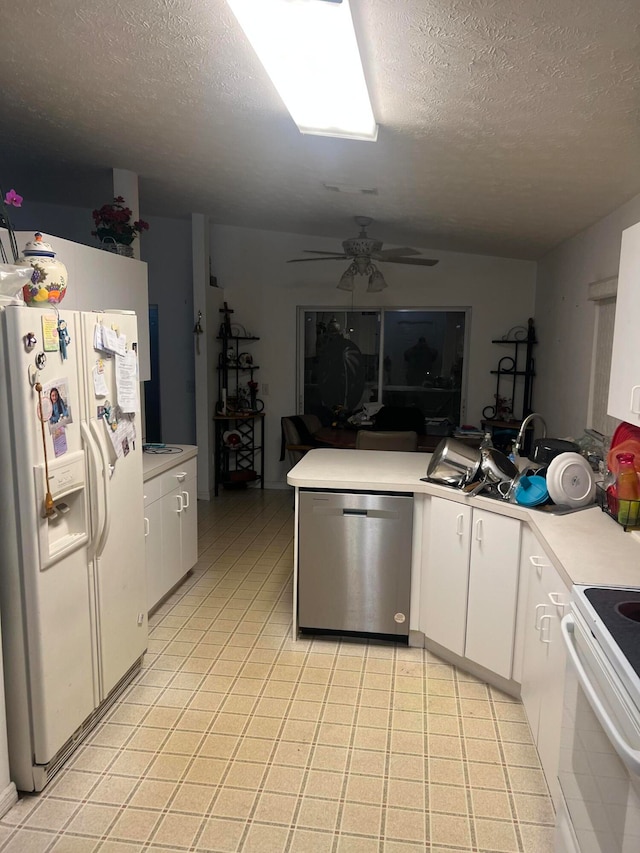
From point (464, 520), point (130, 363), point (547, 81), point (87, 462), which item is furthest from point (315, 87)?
point (464, 520)

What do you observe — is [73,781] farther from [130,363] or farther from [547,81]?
[547,81]

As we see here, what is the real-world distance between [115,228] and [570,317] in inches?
123

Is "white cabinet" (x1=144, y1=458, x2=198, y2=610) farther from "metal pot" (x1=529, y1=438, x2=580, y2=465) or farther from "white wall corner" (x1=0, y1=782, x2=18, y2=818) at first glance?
"metal pot" (x1=529, y1=438, x2=580, y2=465)

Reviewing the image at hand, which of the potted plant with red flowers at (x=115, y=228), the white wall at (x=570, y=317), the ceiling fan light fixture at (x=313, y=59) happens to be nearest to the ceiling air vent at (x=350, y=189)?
the ceiling fan light fixture at (x=313, y=59)

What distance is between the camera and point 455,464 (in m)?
2.82

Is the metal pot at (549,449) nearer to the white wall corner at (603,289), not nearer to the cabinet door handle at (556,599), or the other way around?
the white wall corner at (603,289)

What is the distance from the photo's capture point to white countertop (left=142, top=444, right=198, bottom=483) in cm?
313

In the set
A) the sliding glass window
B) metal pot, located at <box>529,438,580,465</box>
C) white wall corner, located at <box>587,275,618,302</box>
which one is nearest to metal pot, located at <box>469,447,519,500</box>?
metal pot, located at <box>529,438,580,465</box>

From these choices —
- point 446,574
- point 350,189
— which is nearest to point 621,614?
point 446,574

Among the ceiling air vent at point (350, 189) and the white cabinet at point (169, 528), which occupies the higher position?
the ceiling air vent at point (350, 189)

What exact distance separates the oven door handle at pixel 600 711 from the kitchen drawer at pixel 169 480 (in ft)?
7.03

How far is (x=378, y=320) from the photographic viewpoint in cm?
615

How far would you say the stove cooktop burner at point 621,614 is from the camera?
1303 mm

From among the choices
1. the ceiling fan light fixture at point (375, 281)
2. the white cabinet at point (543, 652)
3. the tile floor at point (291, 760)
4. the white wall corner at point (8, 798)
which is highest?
the ceiling fan light fixture at point (375, 281)
